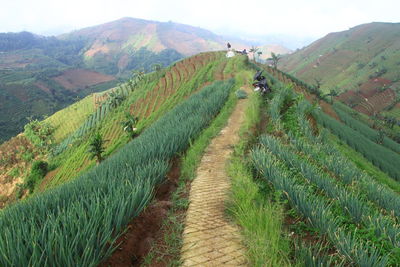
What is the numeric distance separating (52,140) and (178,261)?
7027 centimetres

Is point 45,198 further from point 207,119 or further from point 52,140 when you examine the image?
point 52,140

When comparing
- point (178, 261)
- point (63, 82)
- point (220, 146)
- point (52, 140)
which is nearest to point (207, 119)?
point (220, 146)

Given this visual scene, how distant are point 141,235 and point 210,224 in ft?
3.41

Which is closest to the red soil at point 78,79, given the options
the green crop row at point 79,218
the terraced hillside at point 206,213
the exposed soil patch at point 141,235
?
the terraced hillside at point 206,213

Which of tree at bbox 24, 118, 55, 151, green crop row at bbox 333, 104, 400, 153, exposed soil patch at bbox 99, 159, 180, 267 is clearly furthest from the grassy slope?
exposed soil patch at bbox 99, 159, 180, 267

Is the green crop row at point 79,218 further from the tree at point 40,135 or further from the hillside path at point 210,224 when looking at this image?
the tree at point 40,135

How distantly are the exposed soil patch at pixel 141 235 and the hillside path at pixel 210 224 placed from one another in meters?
0.46

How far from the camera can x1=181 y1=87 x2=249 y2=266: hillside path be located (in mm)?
3426

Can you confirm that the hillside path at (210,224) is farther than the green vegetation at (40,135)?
No

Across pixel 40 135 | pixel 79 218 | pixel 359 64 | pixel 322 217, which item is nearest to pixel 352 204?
pixel 322 217

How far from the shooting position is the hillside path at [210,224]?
3426mm

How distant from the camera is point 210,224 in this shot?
13.6 ft

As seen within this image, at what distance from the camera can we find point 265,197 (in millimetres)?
4895

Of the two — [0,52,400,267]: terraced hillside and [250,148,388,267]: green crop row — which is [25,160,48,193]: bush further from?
[250,148,388,267]: green crop row
